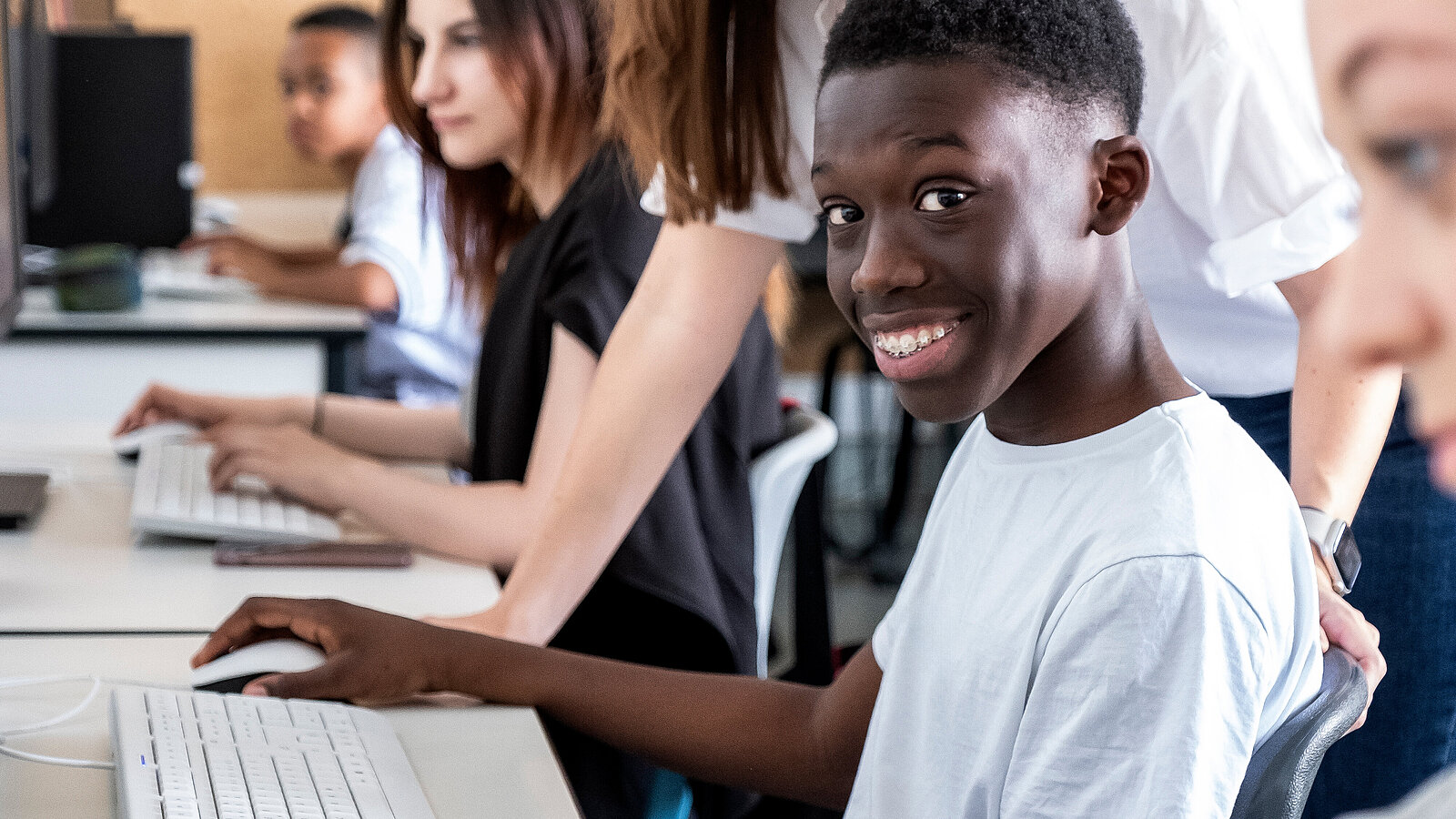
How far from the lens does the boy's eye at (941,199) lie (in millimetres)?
648

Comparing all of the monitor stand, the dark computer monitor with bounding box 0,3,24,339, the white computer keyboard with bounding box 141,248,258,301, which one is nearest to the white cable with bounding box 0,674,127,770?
the monitor stand

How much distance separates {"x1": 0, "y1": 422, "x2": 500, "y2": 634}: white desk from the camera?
1009 millimetres

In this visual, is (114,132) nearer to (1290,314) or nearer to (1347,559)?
(1290,314)

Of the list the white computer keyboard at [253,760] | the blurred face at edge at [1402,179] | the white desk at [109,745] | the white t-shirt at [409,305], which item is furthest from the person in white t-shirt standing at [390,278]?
the blurred face at edge at [1402,179]

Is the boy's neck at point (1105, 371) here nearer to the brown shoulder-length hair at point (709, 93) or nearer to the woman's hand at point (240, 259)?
the brown shoulder-length hair at point (709, 93)

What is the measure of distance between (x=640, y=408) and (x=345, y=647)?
302mm

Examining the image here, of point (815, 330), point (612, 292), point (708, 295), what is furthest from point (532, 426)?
point (815, 330)

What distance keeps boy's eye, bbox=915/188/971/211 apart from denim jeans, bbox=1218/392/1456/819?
0.40 metres

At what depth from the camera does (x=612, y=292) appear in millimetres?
1296

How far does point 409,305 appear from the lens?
8.62 feet

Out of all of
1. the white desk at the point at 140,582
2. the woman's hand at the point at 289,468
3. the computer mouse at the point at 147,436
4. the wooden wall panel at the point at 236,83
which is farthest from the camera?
the wooden wall panel at the point at 236,83

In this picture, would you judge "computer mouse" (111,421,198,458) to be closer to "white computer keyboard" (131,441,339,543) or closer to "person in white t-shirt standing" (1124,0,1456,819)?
"white computer keyboard" (131,441,339,543)

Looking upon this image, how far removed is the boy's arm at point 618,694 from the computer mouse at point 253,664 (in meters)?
0.01

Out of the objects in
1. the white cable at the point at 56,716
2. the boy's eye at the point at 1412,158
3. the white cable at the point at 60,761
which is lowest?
the white cable at the point at 56,716
